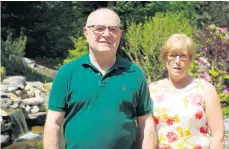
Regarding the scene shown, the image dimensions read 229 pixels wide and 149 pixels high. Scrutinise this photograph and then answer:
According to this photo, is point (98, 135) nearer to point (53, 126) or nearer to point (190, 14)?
point (53, 126)

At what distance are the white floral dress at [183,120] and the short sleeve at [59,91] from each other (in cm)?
61

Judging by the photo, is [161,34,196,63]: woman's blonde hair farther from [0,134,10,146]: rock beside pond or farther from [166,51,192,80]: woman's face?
[0,134,10,146]: rock beside pond

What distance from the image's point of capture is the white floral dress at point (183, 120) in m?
2.81

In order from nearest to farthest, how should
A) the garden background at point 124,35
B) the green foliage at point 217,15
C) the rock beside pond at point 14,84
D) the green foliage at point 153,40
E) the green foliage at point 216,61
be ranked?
the green foliage at point 216,61, the garden background at point 124,35, the rock beside pond at point 14,84, the green foliage at point 153,40, the green foliage at point 217,15

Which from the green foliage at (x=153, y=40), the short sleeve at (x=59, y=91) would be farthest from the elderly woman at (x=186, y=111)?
the green foliage at (x=153, y=40)

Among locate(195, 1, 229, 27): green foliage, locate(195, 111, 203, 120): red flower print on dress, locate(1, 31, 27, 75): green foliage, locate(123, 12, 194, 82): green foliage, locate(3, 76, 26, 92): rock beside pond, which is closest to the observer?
locate(195, 111, 203, 120): red flower print on dress

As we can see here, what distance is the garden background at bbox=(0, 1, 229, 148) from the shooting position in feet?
29.5

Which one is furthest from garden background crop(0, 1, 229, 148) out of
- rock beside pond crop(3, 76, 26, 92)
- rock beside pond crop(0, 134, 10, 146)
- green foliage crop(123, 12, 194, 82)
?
rock beside pond crop(0, 134, 10, 146)

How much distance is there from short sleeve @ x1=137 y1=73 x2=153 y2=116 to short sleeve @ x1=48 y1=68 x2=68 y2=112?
0.40 metres

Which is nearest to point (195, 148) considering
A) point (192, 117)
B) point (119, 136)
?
point (192, 117)

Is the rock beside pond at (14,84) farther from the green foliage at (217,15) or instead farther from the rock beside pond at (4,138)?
the green foliage at (217,15)

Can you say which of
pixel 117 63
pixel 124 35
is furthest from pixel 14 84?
pixel 117 63

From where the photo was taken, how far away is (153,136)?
8.93 ft

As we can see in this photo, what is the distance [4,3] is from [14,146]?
34.8 ft
